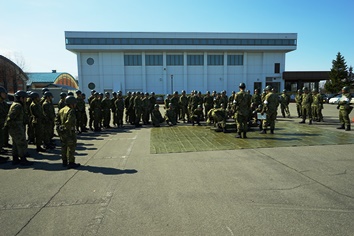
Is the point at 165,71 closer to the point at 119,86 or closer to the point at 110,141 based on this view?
the point at 119,86

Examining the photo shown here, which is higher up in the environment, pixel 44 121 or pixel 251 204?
pixel 44 121

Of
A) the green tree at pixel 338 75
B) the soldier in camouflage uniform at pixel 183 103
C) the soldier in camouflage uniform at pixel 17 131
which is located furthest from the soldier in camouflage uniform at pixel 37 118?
the green tree at pixel 338 75

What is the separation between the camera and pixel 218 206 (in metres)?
3.62

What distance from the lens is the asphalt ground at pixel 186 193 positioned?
312 cm

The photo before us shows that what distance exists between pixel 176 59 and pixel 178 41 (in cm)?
390

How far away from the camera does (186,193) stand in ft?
13.6

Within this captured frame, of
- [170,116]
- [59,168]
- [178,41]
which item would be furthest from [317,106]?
[178,41]

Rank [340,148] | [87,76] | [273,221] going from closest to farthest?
[273,221] → [340,148] → [87,76]

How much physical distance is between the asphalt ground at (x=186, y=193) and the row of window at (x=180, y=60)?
149 ft

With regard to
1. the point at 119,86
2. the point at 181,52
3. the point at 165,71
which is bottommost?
the point at 119,86

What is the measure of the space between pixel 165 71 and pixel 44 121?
4361 centimetres

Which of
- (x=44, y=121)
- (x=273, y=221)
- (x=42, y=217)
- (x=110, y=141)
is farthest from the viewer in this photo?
(x=110, y=141)

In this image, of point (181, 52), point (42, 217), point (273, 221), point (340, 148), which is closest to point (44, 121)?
point (42, 217)

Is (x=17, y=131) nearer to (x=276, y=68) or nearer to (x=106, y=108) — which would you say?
(x=106, y=108)
